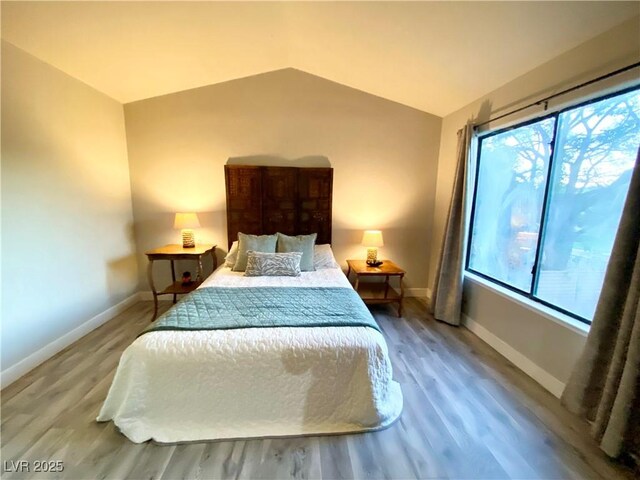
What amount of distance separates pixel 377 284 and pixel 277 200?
1717mm

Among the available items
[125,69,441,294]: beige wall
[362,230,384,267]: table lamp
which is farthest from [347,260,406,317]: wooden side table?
[125,69,441,294]: beige wall

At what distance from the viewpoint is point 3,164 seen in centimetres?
198

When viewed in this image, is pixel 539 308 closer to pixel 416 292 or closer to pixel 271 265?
pixel 416 292

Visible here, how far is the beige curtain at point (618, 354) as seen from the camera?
1.39 meters

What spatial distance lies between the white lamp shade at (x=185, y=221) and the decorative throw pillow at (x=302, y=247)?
1.03 meters

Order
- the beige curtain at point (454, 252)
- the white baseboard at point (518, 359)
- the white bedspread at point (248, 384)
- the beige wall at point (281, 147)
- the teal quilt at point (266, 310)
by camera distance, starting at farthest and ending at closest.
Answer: the beige wall at point (281, 147) → the beige curtain at point (454, 252) → the white baseboard at point (518, 359) → the teal quilt at point (266, 310) → the white bedspread at point (248, 384)

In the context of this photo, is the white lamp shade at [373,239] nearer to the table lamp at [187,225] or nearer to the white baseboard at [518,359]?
the white baseboard at [518,359]

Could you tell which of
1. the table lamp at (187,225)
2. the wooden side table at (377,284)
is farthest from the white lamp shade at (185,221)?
the wooden side table at (377,284)

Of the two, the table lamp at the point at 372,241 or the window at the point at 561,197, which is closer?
the window at the point at 561,197

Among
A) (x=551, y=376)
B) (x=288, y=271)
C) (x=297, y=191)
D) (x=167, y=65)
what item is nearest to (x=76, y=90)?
(x=167, y=65)

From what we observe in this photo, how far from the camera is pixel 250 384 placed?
1577 mm

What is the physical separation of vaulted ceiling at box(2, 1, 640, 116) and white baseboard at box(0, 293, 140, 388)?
2.35m

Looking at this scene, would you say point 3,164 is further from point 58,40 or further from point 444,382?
point 444,382

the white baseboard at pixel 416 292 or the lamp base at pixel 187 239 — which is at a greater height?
the lamp base at pixel 187 239
